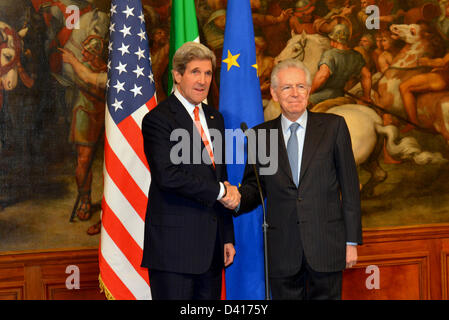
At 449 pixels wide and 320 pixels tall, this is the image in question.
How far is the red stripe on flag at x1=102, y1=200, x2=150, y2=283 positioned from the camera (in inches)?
146

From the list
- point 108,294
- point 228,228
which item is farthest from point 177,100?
point 108,294

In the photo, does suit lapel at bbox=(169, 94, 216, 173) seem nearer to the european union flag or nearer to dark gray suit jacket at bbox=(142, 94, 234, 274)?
dark gray suit jacket at bbox=(142, 94, 234, 274)

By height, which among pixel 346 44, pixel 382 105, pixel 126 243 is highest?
pixel 346 44

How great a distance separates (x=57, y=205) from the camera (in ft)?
14.0

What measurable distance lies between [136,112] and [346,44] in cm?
234

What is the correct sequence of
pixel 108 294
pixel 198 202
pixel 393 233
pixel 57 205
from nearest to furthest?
1. pixel 198 202
2. pixel 108 294
3. pixel 57 205
4. pixel 393 233

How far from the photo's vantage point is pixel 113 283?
12.1 feet

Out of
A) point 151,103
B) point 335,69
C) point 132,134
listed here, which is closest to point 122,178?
point 132,134

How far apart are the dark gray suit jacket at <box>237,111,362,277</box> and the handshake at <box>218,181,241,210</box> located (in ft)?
0.63

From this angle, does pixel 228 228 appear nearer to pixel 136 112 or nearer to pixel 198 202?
pixel 198 202

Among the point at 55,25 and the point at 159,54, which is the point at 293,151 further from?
the point at 55,25

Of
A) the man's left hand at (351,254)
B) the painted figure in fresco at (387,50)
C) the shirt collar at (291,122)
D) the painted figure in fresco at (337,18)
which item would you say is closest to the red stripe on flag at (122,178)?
the shirt collar at (291,122)

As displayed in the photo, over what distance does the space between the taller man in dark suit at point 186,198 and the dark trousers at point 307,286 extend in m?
0.35

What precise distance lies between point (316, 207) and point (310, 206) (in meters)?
0.04
